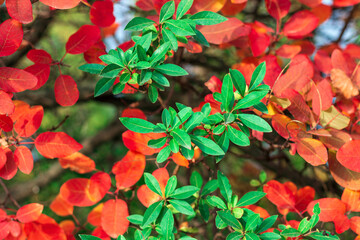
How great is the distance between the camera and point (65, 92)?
0.68 m

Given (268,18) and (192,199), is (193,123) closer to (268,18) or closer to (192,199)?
(192,199)

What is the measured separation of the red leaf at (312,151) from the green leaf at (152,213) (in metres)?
0.25

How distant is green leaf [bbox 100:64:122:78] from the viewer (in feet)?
1.64

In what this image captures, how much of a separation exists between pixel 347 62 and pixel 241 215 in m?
0.43

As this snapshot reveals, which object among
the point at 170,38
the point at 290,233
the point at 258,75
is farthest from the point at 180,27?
the point at 290,233

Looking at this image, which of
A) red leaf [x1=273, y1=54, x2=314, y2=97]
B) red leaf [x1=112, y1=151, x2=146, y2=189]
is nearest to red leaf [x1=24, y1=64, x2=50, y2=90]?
red leaf [x1=112, y1=151, x2=146, y2=189]

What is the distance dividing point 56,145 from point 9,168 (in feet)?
0.28

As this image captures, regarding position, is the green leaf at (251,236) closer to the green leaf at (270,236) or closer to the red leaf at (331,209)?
the green leaf at (270,236)

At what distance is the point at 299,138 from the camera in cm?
60

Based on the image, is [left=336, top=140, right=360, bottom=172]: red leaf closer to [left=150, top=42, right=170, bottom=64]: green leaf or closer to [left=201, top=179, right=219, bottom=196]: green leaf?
[left=201, top=179, right=219, bottom=196]: green leaf

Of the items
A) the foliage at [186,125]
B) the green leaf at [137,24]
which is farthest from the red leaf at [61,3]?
the green leaf at [137,24]

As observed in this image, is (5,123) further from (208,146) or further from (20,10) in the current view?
(208,146)

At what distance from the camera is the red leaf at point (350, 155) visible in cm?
59

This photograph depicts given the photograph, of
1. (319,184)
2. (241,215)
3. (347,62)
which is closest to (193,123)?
(241,215)
